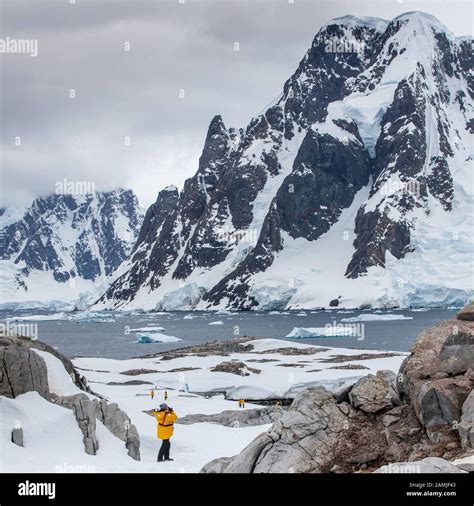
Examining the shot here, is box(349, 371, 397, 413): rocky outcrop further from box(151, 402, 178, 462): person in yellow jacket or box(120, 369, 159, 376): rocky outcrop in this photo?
box(120, 369, 159, 376): rocky outcrop

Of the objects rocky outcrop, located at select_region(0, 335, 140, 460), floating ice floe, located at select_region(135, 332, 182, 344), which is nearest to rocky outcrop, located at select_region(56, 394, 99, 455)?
rocky outcrop, located at select_region(0, 335, 140, 460)

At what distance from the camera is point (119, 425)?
2627 cm

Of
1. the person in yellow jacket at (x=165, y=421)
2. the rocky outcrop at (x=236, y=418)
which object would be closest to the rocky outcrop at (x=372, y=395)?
the person in yellow jacket at (x=165, y=421)

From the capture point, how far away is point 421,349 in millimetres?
20109

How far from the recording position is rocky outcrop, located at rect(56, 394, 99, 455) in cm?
2291

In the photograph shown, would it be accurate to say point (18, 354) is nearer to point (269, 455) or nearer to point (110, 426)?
point (110, 426)

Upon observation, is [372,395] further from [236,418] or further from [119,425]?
[236,418]

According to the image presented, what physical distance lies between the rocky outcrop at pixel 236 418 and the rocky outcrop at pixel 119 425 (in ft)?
25.7

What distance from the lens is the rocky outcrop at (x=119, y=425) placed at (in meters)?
24.9

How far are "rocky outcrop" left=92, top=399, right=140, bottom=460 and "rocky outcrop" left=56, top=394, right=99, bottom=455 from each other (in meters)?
0.99

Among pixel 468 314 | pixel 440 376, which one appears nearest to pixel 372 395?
pixel 440 376

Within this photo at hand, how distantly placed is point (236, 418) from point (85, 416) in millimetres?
13522
